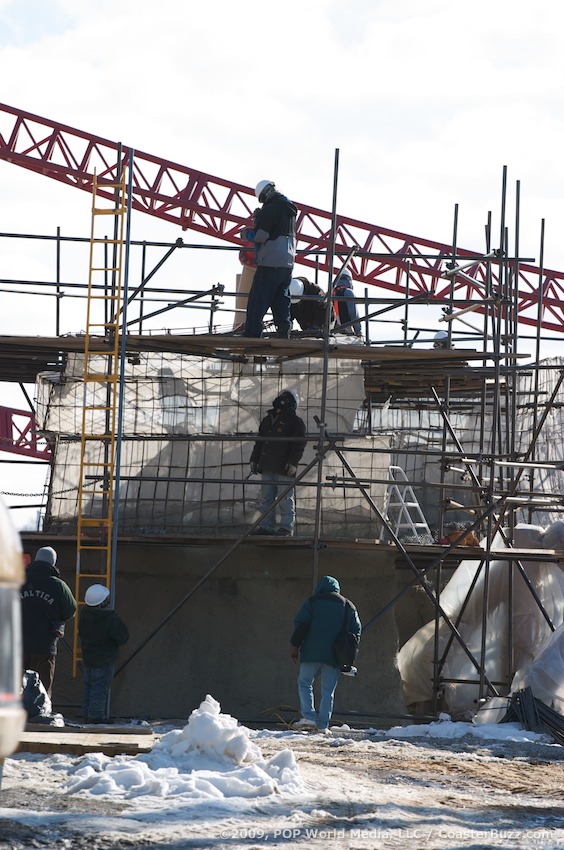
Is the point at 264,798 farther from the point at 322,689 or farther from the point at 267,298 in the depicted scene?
the point at 267,298

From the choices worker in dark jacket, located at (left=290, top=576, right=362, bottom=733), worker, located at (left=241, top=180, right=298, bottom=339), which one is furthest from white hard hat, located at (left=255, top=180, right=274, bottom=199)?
worker in dark jacket, located at (left=290, top=576, right=362, bottom=733)

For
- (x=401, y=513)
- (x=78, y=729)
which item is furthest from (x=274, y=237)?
(x=78, y=729)

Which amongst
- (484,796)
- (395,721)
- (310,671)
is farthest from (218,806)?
(395,721)

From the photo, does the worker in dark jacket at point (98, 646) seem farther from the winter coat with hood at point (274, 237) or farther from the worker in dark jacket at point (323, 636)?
the winter coat with hood at point (274, 237)

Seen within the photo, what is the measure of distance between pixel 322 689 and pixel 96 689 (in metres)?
2.08

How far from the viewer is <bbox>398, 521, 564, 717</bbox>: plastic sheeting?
15797mm

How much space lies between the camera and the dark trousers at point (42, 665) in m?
12.1

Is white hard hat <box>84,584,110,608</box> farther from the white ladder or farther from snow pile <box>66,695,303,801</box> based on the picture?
the white ladder

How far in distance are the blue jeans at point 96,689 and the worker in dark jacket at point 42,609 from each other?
0.47 m

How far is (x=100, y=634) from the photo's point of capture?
12281 millimetres

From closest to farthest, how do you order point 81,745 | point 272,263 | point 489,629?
1. point 81,745
2. point 272,263
3. point 489,629

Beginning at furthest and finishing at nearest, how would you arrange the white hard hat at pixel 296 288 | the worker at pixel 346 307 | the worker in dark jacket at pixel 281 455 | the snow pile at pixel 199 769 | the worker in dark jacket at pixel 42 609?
1. the worker at pixel 346 307
2. the white hard hat at pixel 296 288
3. the worker in dark jacket at pixel 281 455
4. the worker in dark jacket at pixel 42 609
5. the snow pile at pixel 199 769

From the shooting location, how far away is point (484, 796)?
9.05 metres

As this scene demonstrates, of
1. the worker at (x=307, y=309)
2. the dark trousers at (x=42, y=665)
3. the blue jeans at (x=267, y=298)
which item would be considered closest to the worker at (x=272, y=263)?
the blue jeans at (x=267, y=298)
